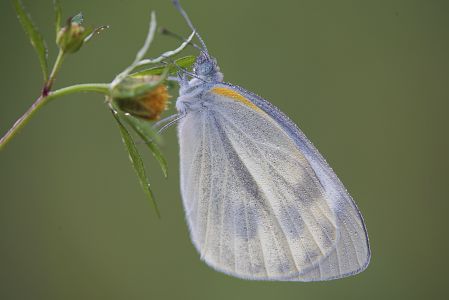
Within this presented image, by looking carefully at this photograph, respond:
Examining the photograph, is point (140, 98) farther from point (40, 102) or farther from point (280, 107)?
point (280, 107)

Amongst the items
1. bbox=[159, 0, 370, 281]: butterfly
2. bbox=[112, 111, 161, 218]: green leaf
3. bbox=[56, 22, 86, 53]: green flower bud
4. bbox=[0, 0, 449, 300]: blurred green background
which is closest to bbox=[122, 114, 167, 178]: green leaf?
bbox=[112, 111, 161, 218]: green leaf

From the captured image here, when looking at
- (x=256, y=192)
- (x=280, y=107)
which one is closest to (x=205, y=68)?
(x=256, y=192)

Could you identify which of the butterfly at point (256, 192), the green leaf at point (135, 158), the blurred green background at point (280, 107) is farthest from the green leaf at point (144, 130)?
the blurred green background at point (280, 107)

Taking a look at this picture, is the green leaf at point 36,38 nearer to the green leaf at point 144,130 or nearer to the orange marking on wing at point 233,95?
the green leaf at point 144,130

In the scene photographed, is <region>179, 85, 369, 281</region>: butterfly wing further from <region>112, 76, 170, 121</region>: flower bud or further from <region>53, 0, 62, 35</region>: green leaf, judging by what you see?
<region>53, 0, 62, 35</region>: green leaf

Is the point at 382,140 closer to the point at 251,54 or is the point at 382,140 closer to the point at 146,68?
the point at 251,54

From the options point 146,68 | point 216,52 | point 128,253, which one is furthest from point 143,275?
point 146,68

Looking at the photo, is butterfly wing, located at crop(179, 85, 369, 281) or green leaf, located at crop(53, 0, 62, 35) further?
butterfly wing, located at crop(179, 85, 369, 281)
